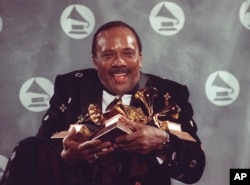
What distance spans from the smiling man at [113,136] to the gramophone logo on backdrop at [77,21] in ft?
0.13

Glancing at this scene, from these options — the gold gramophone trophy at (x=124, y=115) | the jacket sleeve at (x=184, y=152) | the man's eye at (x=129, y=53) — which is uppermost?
the man's eye at (x=129, y=53)

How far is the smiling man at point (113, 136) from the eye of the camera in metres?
1.20

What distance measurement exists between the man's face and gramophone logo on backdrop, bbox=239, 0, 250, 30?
0.28m

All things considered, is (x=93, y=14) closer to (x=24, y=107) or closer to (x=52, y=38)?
(x=52, y=38)

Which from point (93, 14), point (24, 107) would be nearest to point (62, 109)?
point (24, 107)

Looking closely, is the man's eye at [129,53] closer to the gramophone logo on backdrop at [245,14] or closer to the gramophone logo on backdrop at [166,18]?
the gramophone logo on backdrop at [166,18]

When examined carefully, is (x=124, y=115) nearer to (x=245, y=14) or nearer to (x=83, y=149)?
(x=83, y=149)

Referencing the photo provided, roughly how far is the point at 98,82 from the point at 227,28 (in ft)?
1.15

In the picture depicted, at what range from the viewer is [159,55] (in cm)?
130

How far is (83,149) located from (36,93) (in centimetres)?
20

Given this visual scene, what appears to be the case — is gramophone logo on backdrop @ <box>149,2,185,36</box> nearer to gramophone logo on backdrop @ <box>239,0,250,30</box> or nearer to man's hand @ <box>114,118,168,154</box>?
gramophone logo on backdrop @ <box>239,0,250,30</box>

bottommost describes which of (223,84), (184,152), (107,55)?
(184,152)

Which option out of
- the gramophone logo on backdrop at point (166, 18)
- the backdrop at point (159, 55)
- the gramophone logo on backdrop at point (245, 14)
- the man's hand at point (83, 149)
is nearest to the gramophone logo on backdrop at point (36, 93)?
the backdrop at point (159, 55)

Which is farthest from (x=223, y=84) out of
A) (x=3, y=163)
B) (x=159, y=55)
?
(x=3, y=163)
